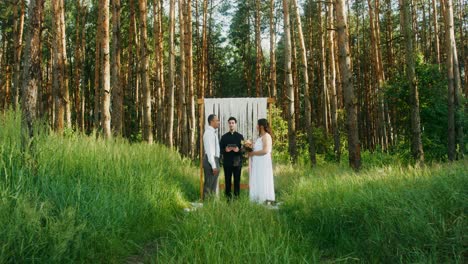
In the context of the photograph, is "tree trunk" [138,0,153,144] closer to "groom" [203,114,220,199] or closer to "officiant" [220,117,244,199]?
"groom" [203,114,220,199]

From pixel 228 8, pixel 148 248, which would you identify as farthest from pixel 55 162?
pixel 228 8

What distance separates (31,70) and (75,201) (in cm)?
170

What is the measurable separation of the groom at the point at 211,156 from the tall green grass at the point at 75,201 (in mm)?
1063

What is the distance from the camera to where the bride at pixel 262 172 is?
27.7 ft

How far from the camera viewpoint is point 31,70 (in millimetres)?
5000

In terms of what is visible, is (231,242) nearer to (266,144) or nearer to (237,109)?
(266,144)

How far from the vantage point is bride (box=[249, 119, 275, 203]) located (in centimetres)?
845

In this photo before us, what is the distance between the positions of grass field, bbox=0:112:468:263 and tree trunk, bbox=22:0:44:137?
1.03 ft

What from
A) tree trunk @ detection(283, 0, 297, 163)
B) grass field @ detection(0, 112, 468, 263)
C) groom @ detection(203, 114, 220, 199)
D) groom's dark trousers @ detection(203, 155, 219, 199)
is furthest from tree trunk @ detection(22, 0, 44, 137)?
tree trunk @ detection(283, 0, 297, 163)

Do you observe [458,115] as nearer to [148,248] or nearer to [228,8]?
[148,248]

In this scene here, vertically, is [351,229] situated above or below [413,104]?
below

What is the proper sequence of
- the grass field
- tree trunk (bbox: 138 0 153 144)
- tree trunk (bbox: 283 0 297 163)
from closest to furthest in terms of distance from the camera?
the grass field → tree trunk (bbox: 138 0 153 144) → tree trunk (bbox: 283 0 297 163)

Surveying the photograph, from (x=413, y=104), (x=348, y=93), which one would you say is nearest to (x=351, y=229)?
(x=348, y=93)

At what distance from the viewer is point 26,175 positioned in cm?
458
